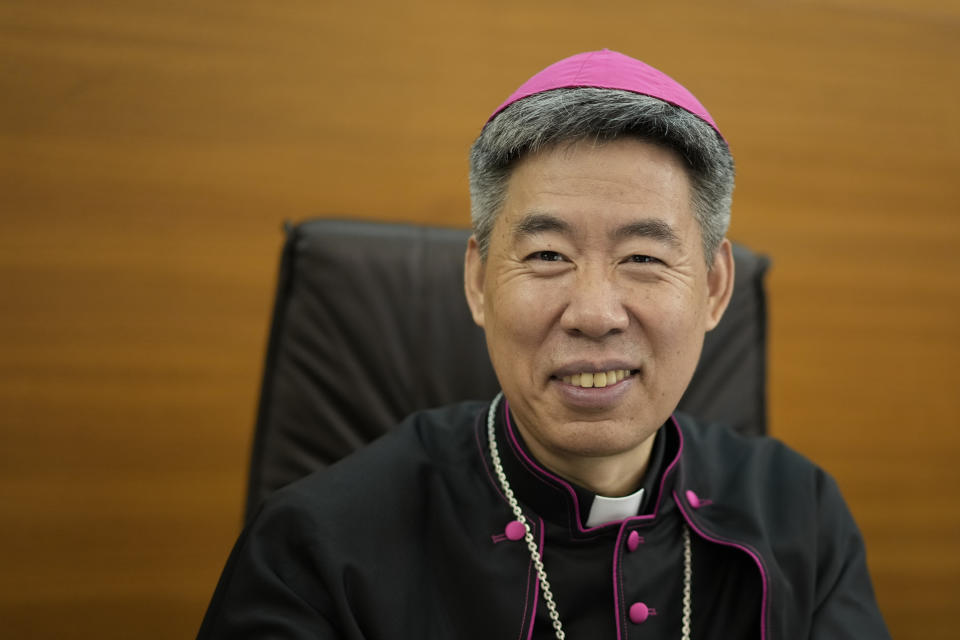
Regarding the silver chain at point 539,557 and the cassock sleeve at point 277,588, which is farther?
the silver chain at point 539,557

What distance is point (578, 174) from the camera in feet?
3.31

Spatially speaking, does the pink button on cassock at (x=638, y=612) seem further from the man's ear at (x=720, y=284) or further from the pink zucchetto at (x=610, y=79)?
the pink zucchetto at (x=610, y=79)

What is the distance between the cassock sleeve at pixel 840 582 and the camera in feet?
Result: 3.72

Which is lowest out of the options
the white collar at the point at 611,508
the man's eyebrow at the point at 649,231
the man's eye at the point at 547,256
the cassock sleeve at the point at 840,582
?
the cassock sleeve at the point at 840,582

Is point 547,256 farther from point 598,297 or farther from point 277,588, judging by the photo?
point 277,588

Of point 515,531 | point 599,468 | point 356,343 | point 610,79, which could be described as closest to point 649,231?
point 610,79

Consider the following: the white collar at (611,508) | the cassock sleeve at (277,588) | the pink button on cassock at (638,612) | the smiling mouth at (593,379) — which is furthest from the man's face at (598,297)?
the cassock sleeve at (277,588)

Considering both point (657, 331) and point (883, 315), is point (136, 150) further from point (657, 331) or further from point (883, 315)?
point (883, 315)

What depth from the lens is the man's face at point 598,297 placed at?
3.25ft

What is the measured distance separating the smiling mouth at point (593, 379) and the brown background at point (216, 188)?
106 cm

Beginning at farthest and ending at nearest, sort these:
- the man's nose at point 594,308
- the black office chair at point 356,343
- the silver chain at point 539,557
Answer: the black office chair at point 356,343
the silver chain at point 539,557
the man's nose at point 594,308

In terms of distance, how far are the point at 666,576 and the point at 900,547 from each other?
161 centimetres

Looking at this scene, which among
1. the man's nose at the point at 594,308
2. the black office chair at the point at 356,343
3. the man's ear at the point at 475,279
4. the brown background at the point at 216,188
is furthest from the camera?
the brown background at the point at 216,188

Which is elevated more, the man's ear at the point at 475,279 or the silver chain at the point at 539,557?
the man's ear at the point at 475,279
